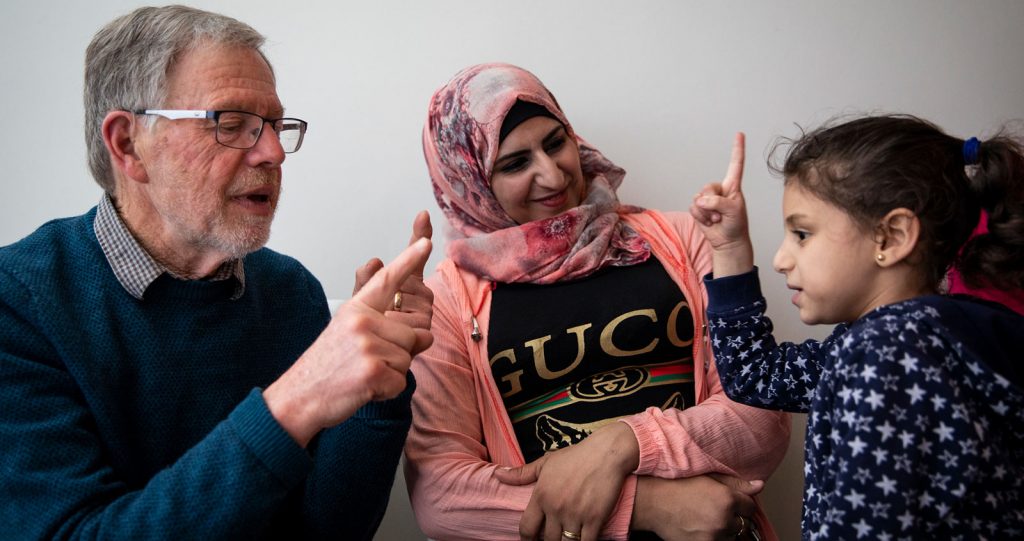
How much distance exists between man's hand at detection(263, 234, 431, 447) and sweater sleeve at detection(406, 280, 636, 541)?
51 centimetres

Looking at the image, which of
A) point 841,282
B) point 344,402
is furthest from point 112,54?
point 841,282

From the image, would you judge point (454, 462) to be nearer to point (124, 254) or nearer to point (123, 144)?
point (124, 254)

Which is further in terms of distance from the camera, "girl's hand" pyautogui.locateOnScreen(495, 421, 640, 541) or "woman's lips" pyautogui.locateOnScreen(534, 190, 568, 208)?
"woman's lips" pyautogui.locateOnScreen(534, 190, 568, 208)

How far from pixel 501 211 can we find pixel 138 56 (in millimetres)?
810

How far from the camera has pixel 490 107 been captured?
1700 mm

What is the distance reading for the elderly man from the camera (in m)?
1.03

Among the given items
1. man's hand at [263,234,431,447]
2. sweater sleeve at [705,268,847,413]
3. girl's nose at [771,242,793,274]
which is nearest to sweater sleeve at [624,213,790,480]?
sweater sleeve at [705,268,847,413]

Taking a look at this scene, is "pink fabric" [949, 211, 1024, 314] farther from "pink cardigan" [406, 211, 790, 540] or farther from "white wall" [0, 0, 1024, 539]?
"white wall" [0, 0, 1024, 539]

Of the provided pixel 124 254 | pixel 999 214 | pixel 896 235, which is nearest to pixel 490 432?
pixel 124 254

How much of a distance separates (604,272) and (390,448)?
0.64 meters

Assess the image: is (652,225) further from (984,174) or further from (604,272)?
(984,174)

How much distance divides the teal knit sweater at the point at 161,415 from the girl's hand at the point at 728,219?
58cm

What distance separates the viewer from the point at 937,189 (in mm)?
1087

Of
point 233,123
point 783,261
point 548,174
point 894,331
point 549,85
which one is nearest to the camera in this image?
point 894,331
